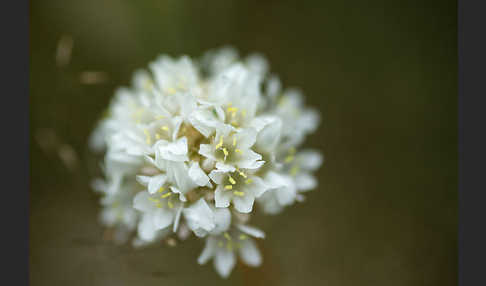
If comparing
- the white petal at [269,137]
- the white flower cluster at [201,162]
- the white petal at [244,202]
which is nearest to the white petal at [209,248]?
the white flower cluster at [201,162]

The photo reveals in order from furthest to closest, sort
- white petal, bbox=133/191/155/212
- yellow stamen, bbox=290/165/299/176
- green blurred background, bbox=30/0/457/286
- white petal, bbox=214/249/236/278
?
green blurred background, bbox=30/0/457/286 < yellow stamen, bbox=290/165/299/176 < white petal, bbox=214/249/236/278 < white petal, bbox=133/191/155/212

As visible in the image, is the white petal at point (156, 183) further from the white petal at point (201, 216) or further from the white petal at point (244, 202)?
the white petal at point (244, 202)

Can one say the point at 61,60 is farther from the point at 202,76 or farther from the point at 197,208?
the point at 197,208

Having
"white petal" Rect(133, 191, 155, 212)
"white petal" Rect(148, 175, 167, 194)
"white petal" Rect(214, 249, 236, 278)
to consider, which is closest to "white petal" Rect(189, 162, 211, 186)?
"white petal" Rect(148, 175, 167, 194)

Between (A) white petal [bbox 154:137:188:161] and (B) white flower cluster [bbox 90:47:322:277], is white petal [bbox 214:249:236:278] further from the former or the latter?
(A) white petal [bbox 154:137:188:161]

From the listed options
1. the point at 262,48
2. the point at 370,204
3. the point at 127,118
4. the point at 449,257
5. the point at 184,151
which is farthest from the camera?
the point at 262,48

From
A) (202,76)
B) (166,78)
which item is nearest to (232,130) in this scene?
(166,78)

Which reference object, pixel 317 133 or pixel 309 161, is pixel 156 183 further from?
pixel 317 133
